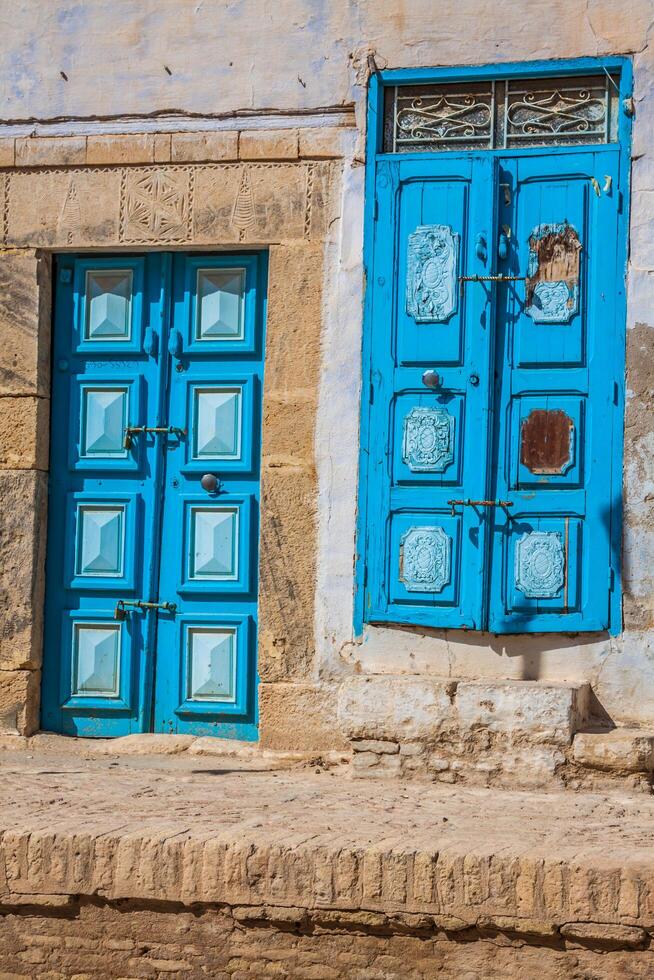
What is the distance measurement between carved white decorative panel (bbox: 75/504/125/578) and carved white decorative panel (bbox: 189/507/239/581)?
0.36m

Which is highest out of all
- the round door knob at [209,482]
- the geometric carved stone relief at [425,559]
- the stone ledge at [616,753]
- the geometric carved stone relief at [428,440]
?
the geometric carved stone relief at [428,440]

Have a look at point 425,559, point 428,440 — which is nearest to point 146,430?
point 428,440

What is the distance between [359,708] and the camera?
619 centimetres

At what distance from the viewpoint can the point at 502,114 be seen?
6.48 m

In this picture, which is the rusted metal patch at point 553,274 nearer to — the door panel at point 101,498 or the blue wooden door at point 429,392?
the blue wooden door at point 429,392

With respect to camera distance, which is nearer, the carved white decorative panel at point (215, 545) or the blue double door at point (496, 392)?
the blue double door at point (496, 392)

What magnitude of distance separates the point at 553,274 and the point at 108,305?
→ 211 cm

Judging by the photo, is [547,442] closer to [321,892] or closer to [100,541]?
[100,541]

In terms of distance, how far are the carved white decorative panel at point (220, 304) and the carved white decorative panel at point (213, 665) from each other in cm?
137

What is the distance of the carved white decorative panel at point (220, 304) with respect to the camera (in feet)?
22.3

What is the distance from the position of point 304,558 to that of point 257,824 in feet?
5.50

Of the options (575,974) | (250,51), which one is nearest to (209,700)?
(575,974)

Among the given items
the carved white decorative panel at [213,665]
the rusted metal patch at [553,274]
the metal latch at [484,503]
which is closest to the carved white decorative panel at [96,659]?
the carved white decorative panel at [213,665]

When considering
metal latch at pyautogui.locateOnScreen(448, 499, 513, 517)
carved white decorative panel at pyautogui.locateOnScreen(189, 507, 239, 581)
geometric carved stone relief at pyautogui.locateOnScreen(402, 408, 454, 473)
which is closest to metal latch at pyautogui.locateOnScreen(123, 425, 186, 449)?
carved white decorative panel at pyautogui.locateOnScreen(189, 507, 239, 581)
